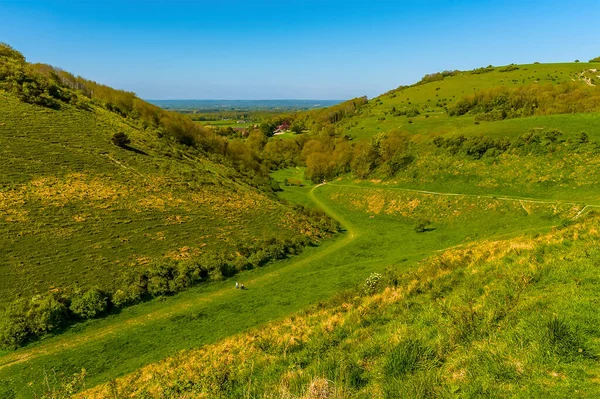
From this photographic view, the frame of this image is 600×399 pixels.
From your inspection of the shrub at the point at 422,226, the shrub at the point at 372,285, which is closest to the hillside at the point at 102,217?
the shrub at the point at 422,226

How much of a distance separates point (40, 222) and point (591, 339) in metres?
35.8

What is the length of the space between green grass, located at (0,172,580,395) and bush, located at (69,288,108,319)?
813 mm

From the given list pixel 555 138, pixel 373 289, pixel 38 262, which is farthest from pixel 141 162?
pixel 555 138

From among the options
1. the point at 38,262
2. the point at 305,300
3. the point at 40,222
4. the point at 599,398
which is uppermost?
the point at 599,398

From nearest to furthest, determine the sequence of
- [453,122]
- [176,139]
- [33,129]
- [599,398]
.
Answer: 1. [599,398]
2. [33,129]
3. [176,139]
4. [453,122]

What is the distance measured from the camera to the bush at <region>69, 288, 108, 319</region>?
20984mm

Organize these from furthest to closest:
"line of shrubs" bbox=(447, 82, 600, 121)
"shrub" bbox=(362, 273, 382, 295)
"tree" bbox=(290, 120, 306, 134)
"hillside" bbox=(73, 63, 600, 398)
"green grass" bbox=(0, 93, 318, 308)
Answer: "tree" bbox=(290, 120, 306, 134) < "line of shrubs" bbox=(447, 82, 600, 121) < "green grass" bbox=(0, 93, 318, 308) < "shrub" bbox=(362, 273, 382, 295) < "hillside" bbox=(73, 63, 600, 398)

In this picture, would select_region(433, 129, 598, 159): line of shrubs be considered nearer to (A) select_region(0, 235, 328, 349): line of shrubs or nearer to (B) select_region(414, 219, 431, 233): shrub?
(B) select_region(414, 219, 431, 233): shrub

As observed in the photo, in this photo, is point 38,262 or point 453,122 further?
point 453,122

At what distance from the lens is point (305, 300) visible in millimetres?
22938

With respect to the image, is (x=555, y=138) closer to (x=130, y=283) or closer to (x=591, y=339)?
(x=591, y=339)

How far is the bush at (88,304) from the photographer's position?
20984 millimetres

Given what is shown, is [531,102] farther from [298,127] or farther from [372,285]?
[298,127]

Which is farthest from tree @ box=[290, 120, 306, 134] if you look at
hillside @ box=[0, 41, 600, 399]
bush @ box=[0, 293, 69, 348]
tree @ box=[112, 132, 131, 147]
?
bush @ box=[0, 293, 69, 348]
